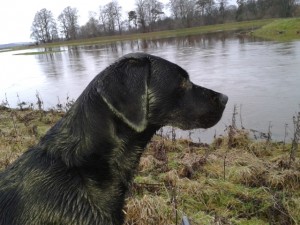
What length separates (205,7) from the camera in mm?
104188

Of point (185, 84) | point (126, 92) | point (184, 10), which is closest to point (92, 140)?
point (126, 92)

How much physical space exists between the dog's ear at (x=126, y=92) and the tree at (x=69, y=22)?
123m

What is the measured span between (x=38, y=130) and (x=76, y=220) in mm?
8776

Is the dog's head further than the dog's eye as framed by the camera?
No

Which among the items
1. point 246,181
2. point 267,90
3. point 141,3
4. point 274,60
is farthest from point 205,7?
point 246,181

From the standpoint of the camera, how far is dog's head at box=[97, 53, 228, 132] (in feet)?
9.02

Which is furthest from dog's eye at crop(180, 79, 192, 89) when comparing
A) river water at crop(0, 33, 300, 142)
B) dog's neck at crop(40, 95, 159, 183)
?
river water at crop(0, 33, 300, 142)

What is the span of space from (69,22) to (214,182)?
126448 mm

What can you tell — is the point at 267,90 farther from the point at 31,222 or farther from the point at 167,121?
the point at 31,222

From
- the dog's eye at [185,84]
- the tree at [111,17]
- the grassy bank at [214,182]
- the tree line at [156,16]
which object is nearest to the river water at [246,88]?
the grassy bank at [214,182]

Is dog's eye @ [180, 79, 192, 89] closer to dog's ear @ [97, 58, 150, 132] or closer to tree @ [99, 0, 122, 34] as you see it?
dog's ear @ [97, 58, 150, 132]

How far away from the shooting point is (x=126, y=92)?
109 inches

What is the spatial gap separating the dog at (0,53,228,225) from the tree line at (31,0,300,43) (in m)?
77.5

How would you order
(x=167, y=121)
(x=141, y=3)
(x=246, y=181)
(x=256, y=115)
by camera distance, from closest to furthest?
(x=167, y=121), (x=246, y=181), (x=256, y=115), (x=141, y=3)
